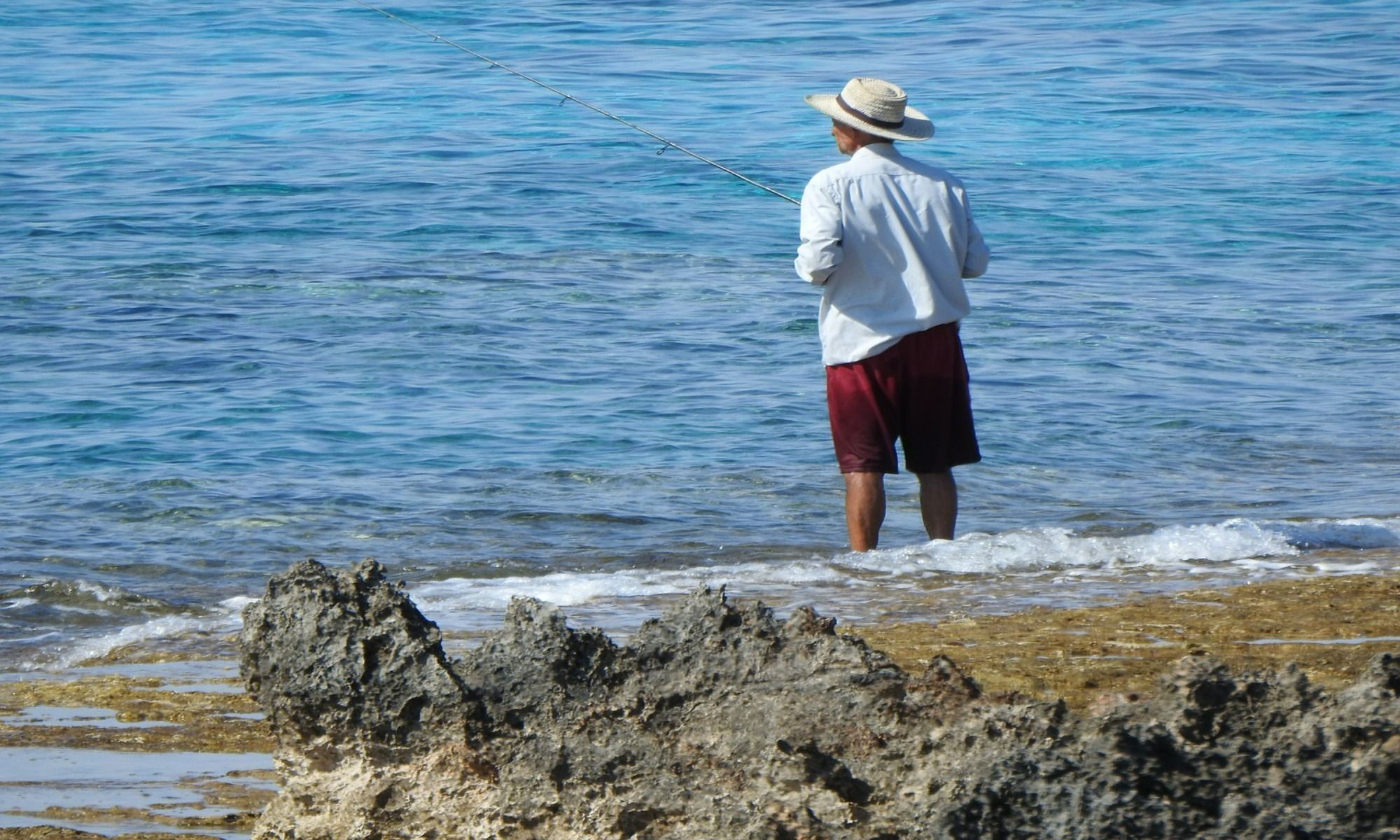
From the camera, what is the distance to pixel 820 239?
193 inches

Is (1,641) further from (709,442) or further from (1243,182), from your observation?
(1243,182)

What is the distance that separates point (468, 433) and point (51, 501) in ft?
6.52

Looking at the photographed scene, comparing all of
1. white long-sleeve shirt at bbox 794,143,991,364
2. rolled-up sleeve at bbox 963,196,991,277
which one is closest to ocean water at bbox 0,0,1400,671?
white long-sleeve shirt at bbox 794,143,991,364

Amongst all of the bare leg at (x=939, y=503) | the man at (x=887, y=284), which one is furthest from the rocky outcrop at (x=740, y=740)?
the bare leg at (x=939, y=503)

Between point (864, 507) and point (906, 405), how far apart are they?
1.18 ft

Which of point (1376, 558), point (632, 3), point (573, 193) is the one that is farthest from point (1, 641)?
point (632, 3)

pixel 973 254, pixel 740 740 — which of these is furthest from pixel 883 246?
pixel 740 740

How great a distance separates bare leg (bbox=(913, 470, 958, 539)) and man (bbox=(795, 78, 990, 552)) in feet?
0.35

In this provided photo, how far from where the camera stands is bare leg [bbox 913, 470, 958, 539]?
5.36 metres

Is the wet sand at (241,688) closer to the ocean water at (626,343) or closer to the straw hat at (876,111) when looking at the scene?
the ocean water at (626,343)

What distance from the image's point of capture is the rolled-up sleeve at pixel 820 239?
489 cm

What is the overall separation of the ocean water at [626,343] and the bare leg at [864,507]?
6cm

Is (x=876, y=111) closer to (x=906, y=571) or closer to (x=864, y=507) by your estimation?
(x=864, y=507)

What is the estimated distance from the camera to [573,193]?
16141mm
